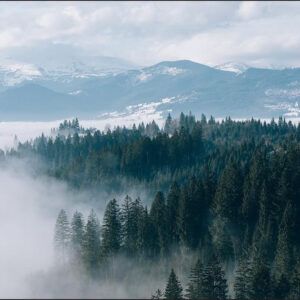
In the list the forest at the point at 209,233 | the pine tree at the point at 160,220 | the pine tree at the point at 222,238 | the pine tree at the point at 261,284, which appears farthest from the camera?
the pine tree at the point at 160,220

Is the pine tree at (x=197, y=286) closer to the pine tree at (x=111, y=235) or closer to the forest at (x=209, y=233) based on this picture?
the forest at (x=209, y=233)

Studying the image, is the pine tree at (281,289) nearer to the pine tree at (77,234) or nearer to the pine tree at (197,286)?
the pine tree at (197,286)

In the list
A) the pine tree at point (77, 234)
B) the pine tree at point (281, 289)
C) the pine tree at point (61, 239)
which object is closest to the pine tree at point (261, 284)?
the pine tree at point (281, 289)

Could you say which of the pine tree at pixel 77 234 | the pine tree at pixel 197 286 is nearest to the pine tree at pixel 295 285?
the pine tree at pixel 197 286

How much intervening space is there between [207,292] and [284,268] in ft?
42.9

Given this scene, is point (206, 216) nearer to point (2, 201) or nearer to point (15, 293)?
point (15, 293)

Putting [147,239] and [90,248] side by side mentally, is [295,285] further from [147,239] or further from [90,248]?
[90,248]

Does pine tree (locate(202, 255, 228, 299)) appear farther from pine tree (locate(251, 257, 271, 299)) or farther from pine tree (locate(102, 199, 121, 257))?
pine tree (locate(102, 199, 121, 257))

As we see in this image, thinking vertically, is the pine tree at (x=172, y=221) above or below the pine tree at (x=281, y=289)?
above

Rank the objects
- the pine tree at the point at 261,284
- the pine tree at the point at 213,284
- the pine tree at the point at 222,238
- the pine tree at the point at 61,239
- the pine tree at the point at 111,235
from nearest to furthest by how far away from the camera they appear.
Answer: the pine tree at the point at 261,284 < the pine tree at the point at 213,284 < the pine tree at the point at 222,238 < the pine tree at the point at 111,235 < the pine tree at the point at 61,239

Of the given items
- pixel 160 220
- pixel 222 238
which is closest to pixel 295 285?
pixel 222 238

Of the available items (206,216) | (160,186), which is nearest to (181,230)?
(206,216)

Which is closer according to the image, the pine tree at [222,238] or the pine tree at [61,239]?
the pine tree at [222,238]

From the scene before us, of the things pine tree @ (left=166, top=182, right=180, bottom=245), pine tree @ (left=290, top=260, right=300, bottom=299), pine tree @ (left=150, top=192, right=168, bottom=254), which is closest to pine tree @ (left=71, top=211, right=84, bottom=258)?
pine tree @ (left=150, top=192, right=168, bottom=254)
